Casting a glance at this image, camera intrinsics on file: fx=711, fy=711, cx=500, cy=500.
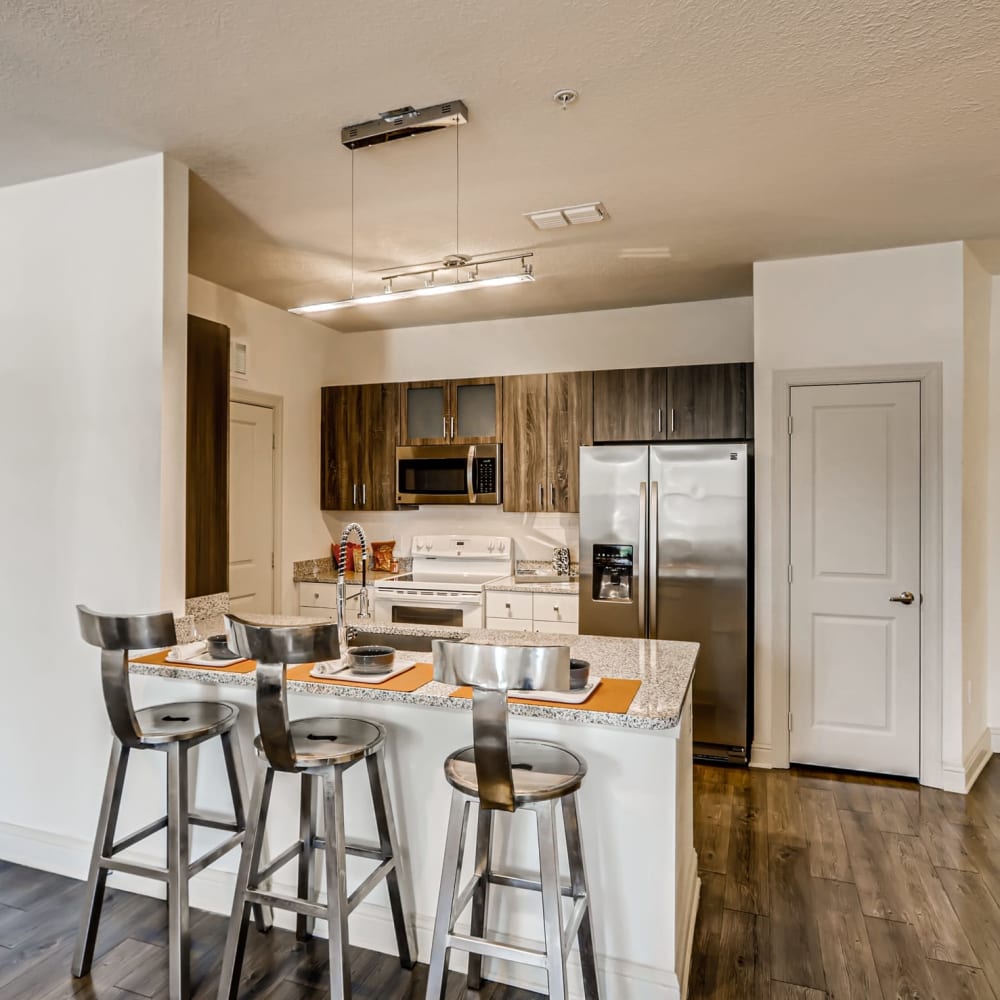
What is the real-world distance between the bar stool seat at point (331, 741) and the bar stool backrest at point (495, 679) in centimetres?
48

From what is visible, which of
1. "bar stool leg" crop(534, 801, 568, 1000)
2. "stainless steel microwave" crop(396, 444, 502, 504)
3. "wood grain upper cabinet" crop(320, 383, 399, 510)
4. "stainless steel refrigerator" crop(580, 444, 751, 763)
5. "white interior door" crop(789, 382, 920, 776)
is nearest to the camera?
"bar stool leg" crop(534, 801, 568, 1000)

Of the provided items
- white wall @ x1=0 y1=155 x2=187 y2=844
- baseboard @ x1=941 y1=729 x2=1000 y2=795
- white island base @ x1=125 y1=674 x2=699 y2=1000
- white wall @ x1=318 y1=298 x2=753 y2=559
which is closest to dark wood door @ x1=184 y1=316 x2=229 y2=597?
white wall @ x1=0 y1=155 x2=187 y2=844

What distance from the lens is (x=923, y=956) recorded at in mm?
2195

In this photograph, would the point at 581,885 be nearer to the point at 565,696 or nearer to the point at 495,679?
the point at 565,696

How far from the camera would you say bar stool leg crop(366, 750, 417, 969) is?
6.72 feet

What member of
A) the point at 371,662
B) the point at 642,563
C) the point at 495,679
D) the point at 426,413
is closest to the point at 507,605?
the point at 642,563

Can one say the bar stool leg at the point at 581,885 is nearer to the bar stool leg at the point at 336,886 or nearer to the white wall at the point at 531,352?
the bar stool leg at the point at 336,886

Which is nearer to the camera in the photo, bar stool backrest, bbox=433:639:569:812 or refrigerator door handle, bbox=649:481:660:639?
bar stool backrest, bbox=433:639:569:812

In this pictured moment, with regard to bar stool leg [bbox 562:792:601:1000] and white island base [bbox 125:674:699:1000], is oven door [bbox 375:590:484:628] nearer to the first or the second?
white island base [bbox 125:674:699:1000]

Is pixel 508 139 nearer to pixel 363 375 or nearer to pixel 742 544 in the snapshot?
pixel 742 544

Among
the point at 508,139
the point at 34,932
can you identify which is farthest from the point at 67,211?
the point at 34,932

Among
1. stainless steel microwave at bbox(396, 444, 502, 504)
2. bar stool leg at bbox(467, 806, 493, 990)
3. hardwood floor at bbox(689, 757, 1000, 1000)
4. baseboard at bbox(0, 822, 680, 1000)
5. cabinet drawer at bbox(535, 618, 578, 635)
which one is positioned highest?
stainless steel microwave at bbox(396, 444, 502, 504)

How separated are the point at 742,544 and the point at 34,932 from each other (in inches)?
132

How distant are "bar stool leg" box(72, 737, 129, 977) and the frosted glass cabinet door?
3.10 metres
